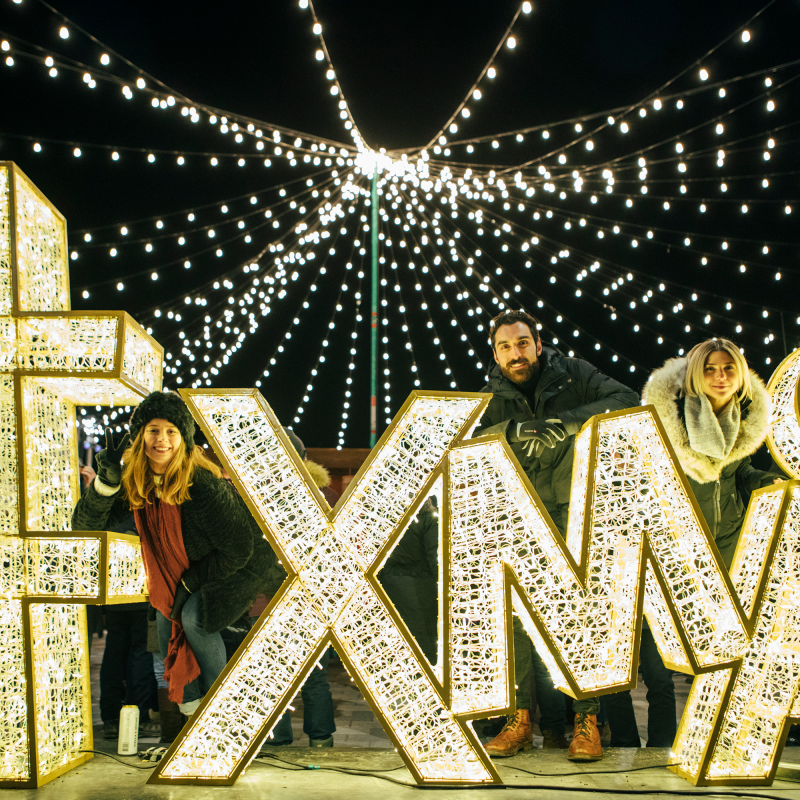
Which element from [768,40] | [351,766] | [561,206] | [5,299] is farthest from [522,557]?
[561,206]

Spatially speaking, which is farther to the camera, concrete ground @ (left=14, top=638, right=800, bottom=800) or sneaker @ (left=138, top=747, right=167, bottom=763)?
sneaker @ (left=138, top=747, right=167, bottom=763)

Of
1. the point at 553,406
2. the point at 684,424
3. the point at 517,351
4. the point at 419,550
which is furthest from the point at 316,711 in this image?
the point at 684,424

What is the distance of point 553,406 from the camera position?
285cm

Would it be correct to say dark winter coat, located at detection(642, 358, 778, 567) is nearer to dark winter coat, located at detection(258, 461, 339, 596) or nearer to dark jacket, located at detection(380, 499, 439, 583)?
dark jacket, located at detection(380, 499, 439, 583)

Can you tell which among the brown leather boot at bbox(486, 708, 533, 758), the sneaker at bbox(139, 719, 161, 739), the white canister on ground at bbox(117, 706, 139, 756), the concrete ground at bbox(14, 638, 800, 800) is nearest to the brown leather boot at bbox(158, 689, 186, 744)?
the concrete ground at bbox(14, 638, 800, 800)

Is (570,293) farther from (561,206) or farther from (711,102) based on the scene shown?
(711,102)

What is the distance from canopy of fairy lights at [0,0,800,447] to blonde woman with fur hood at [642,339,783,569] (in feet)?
8.45

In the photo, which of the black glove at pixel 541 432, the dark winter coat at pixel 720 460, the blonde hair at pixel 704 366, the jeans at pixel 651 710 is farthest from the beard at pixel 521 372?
the jeans at pixel 651 710

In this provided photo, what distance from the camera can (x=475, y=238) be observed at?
8172 millimetres

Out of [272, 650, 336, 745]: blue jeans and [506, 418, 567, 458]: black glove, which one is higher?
[506, 418, 567, 458]: black glove

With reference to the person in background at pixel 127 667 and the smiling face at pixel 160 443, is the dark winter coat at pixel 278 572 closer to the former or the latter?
the smiling face at pixel 160 443

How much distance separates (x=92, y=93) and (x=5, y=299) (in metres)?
2.71

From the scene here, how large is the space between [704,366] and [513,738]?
1730 millimetres

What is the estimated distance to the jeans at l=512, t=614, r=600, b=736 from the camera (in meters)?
2.71
